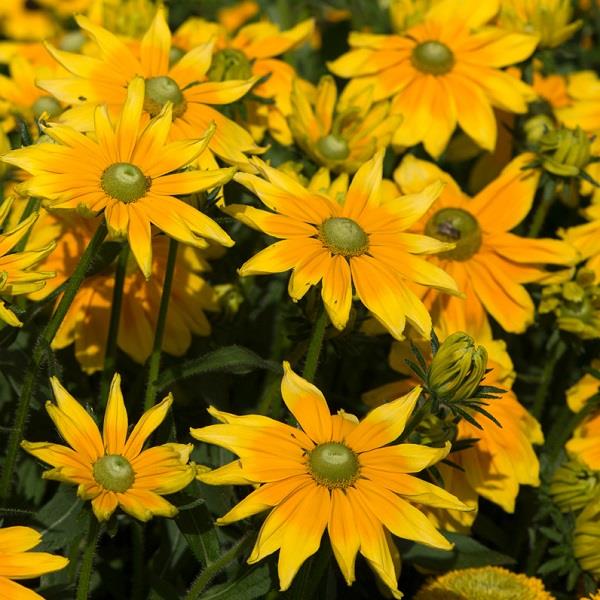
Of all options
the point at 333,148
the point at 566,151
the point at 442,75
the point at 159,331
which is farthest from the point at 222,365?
the point at 442,75

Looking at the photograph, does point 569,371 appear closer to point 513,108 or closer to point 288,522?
point 513,108

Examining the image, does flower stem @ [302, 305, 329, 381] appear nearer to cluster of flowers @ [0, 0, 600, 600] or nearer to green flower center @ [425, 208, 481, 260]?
cluster of flowers @ [0, 0, 600, 600]

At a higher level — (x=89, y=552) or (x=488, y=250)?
(x=89, y=552)

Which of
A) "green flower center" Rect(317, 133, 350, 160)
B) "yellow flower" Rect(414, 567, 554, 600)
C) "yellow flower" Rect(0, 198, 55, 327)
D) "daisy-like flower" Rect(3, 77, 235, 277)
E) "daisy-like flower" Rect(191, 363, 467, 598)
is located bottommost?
"yellow flower" Rect(414, 567, 554, 600)

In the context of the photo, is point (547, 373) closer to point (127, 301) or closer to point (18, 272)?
point (127, 301)

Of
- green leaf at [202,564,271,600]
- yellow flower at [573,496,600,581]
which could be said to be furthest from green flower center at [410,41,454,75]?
green leaf at [202,564,271,600]

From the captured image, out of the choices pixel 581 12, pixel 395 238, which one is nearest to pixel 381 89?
pixel 395 238

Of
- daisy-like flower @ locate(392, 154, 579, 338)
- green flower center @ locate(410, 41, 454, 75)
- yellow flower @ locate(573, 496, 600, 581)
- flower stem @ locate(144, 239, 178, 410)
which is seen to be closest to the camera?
flower stem @ locate(144, 239, 178, 410)
